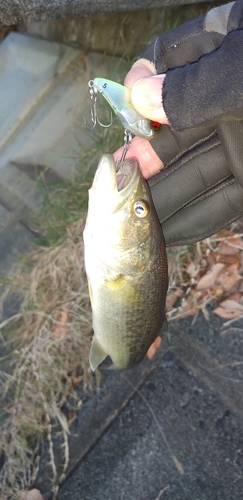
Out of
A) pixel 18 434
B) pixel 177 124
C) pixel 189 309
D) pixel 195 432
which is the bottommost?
pixel 195 432

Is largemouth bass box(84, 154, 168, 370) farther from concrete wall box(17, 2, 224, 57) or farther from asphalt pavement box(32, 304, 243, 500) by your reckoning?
concrete wall box(17, 2, 224, 57)

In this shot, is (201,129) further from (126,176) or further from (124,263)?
(124,263)

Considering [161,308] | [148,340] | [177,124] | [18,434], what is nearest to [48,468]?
[18,434]

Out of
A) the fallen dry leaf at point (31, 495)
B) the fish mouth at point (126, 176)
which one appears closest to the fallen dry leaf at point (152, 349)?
the fallen dry leaf at point (31, 495)

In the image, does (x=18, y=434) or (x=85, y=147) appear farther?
(x=85, y=147)

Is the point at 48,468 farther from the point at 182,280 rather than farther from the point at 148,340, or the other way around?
the point at 182,280

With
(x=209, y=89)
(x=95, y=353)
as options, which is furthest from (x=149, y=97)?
(x=95, y=353)

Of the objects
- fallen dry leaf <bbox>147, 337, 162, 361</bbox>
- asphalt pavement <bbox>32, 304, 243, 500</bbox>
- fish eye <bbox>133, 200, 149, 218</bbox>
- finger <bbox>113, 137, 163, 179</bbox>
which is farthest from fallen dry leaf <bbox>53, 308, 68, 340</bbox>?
fish eye <bbox>133, 200, 149, 218</bbox>
